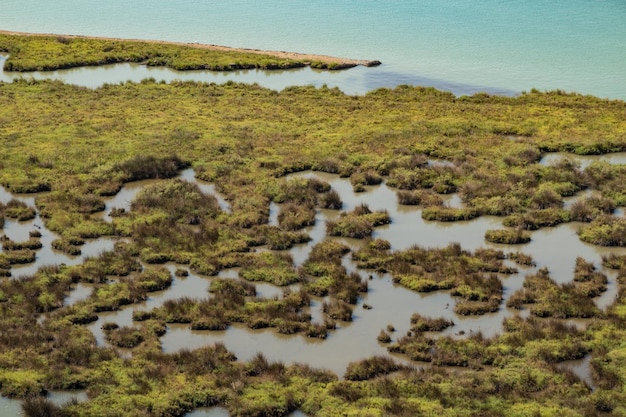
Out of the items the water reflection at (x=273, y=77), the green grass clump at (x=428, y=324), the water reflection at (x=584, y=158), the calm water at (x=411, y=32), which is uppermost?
the calm water at (x=411, y=32)

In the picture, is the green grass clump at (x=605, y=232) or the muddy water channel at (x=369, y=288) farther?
the green grass clump at (x=605, y=232)

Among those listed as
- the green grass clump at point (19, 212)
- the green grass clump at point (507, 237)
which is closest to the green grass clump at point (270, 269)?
the green grass clump at point (507, 237)

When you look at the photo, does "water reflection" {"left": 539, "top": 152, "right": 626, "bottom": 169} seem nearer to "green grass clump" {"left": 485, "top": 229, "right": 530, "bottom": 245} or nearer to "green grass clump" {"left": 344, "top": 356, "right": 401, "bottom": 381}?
"green grass clump" {"left": 485, "top": 229, "right": 530, "bottom": 245}

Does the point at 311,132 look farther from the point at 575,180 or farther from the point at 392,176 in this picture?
the point at 575,180

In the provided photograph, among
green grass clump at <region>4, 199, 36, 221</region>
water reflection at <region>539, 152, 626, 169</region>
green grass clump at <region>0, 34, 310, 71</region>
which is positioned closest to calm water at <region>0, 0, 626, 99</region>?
green grass clump at <region>0, 34, 310, 71</region>

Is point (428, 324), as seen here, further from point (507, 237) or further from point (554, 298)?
point (507, 237)

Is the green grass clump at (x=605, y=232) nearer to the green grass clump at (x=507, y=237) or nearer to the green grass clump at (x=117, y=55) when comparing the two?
the green grass clump at (x=507, y=237)
